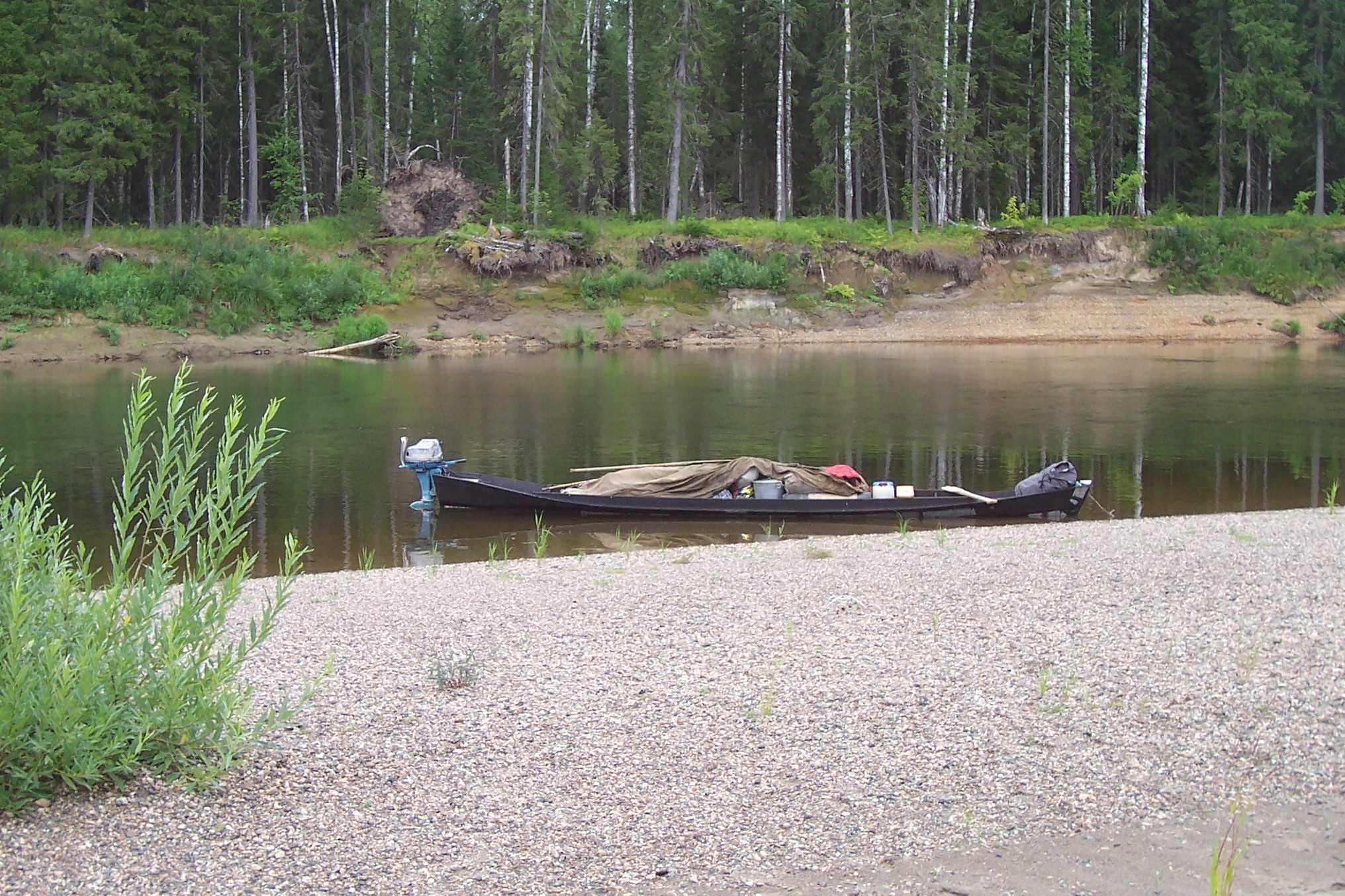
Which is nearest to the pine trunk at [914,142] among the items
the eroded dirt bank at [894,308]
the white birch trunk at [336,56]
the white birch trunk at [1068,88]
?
the eroded dirt bank at [894,308]

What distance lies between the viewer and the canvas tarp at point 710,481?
62.5 ft

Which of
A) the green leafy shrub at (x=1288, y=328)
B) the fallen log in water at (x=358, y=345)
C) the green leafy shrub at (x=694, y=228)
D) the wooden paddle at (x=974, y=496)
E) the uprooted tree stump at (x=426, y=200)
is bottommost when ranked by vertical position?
the wooden paddle at (x=974, y=496)

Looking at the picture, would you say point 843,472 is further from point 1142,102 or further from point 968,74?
point 1142,102

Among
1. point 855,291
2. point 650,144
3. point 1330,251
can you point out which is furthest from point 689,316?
point 1330,251

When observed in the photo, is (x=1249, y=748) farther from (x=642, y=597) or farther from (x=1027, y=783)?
(x=642, y=597)

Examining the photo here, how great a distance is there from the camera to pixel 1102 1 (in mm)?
63594

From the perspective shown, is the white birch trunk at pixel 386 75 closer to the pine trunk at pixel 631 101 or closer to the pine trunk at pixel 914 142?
the pine trunk at pixel 631 101

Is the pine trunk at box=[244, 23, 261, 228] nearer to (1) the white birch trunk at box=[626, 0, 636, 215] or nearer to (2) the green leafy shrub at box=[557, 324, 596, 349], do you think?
(2) the green leafy shrub at box=[557, 324, 596, 349]

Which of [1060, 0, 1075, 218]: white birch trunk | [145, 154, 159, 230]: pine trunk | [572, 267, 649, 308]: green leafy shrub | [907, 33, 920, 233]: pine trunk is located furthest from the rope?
[145, 154, 159, 230]: pine trunk

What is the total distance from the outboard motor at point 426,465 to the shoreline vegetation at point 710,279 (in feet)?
92.9

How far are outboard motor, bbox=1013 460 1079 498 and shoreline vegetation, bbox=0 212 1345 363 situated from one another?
105ft

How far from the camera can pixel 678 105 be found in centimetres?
5444

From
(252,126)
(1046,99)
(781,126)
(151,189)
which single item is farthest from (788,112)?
(151,189)

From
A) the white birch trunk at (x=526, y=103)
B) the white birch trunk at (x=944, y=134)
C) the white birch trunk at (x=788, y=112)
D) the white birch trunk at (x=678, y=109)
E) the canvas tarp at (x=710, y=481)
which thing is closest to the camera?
the canvas tarp at (x=710, y=481)
